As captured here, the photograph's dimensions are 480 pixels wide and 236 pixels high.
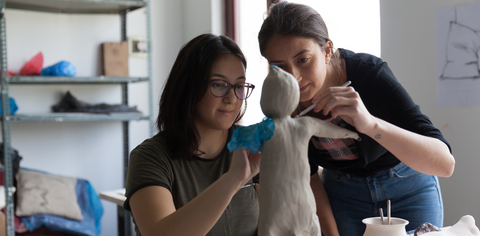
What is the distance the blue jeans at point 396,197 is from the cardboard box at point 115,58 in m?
2.06

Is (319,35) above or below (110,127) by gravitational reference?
above

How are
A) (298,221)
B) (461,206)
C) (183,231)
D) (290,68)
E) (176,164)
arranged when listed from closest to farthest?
(298,221) → (183,231) → (290,68) → (176,164) → (461,206)

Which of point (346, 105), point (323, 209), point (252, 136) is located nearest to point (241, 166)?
point (252, 136)

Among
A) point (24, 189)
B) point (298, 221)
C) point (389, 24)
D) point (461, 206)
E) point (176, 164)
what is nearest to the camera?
point (298, 221)

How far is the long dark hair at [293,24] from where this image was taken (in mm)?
1125

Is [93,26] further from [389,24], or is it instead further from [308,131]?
[308,131]

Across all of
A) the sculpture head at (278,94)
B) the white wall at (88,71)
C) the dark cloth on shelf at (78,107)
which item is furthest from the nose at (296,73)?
the white wall at (88,71)

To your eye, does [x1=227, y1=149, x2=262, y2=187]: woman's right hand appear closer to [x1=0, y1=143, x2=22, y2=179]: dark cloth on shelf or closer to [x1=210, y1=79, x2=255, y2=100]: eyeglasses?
[x1=210, y1=79, x2=255, y2=100]: eyeglasses

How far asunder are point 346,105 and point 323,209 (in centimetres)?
60

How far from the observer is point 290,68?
3.59 ft

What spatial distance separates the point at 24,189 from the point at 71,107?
2.04ft

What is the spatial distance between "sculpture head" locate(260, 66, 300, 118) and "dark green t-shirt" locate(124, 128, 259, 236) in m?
0.41

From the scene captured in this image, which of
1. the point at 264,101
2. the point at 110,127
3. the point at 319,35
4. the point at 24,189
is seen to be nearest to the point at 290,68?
the point at 319,35

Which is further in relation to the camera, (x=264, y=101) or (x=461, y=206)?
(x=461, y=206)
